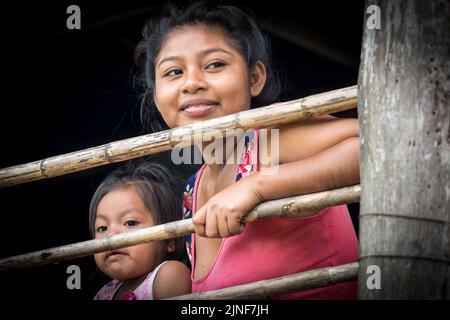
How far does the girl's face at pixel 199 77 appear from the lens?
1.81 m

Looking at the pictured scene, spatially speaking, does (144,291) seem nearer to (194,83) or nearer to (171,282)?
(171,282)

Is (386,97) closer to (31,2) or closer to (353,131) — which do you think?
(353,131)

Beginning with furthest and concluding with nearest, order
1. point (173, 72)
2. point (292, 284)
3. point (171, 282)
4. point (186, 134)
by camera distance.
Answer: point (171, 282)
point (173, 72)
point (186, 134)
point (292, 284)

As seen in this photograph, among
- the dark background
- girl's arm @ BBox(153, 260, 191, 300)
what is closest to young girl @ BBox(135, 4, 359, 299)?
girl's arm @ BBox(153, 260, 191, 300)

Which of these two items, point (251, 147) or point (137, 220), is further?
point (137, 220)

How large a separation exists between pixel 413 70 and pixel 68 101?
71.5 inches

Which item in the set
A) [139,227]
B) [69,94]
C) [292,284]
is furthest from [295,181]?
[69,94]

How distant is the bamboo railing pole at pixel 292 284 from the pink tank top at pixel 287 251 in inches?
9.3

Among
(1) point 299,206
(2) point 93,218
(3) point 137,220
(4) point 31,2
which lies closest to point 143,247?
(3) point 137,220

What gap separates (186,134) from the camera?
1.52 metres

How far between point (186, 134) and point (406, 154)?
1.44 ft

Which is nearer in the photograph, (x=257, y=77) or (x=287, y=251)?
(x=287, y=251)

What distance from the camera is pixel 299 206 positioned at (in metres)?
1.41

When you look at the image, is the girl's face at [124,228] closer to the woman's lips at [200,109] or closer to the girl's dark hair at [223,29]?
the girl's dark hair at [223,29]
